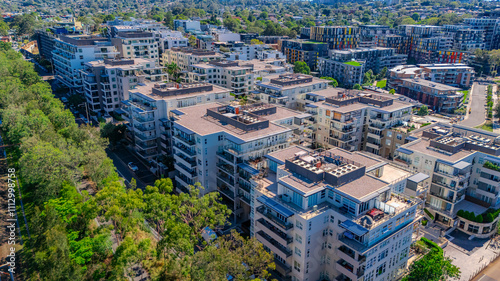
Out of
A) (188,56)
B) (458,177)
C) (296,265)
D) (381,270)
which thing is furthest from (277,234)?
(188,56)

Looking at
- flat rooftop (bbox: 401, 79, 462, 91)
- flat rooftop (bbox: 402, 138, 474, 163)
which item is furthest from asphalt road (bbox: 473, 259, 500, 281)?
flat rooftop (bbox: 401, 79, 462, 91)

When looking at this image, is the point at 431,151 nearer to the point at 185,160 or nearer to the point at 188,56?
the point at 185,160

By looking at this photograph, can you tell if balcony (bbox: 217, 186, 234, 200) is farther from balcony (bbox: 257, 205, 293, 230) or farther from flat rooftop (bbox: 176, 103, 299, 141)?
balcony (bbox: 257, 205, 293, 230)

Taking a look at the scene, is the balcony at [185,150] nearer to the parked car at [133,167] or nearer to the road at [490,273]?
the parked car at [133,167]

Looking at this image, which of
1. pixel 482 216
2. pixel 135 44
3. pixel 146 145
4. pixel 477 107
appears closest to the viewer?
pixel 482 216

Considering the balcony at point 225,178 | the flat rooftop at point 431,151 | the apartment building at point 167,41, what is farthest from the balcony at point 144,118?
the apartment building at point 167,41

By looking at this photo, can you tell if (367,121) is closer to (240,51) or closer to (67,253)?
(67,253)
